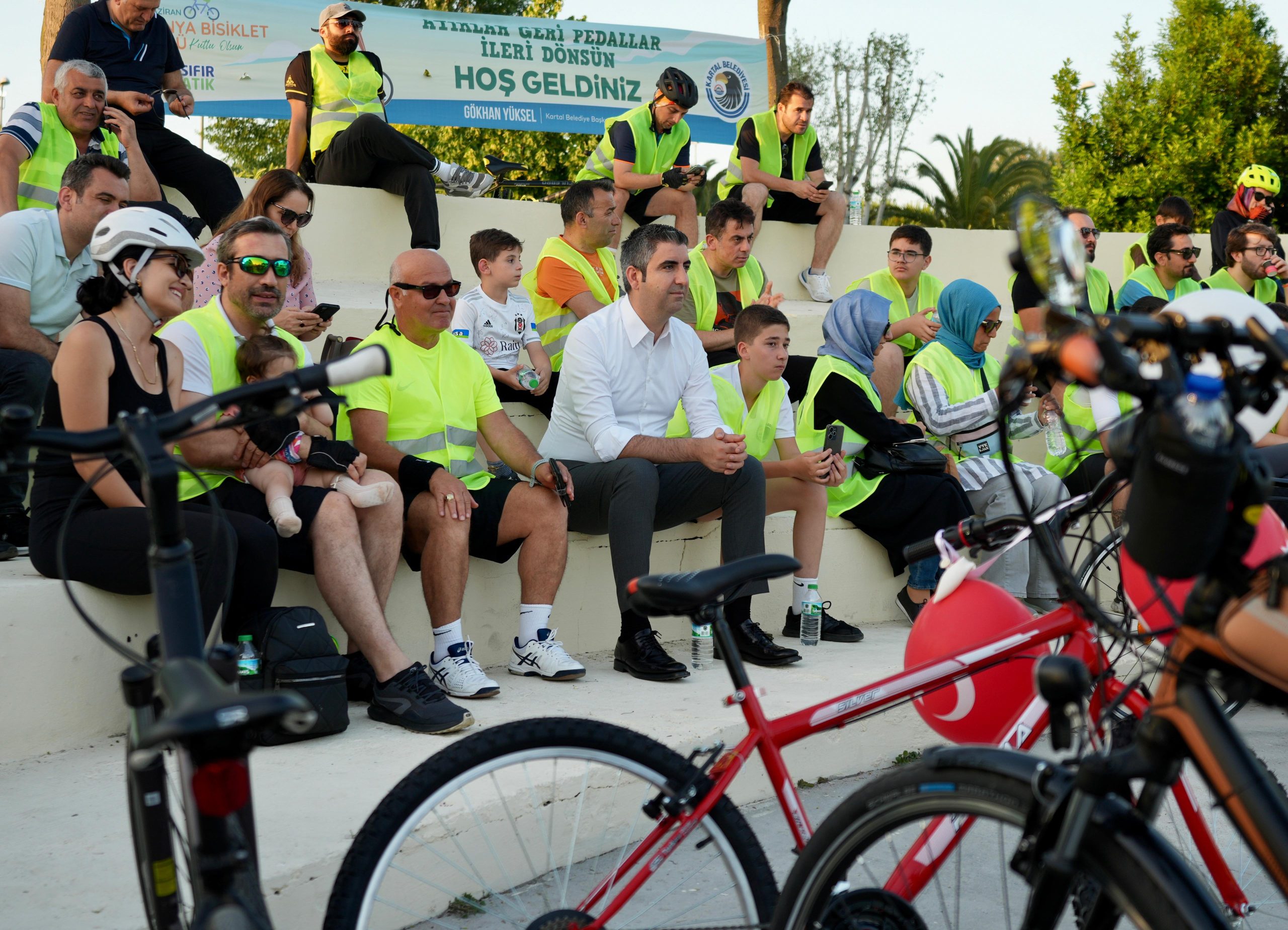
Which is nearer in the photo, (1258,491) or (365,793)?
(1258,491)

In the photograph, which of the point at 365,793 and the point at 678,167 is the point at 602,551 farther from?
the point at 678,167

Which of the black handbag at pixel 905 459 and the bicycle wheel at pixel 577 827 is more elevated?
the black handbag at pixel 905 459

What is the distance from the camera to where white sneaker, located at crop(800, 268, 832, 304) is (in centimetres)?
905

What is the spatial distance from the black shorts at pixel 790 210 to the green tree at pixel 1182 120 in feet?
19.8

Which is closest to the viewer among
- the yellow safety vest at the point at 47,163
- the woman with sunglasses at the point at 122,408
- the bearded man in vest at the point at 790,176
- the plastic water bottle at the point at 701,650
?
the woman with sunglasses at the point at 122,408

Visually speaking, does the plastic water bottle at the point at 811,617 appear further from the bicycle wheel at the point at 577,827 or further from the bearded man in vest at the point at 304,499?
the bicycle wheel at the point at 577,827

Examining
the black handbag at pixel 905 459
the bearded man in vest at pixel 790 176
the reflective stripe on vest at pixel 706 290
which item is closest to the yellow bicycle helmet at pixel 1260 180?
the bearded man in vest at pixel 790 176

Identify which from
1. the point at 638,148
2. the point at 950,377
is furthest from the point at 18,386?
the point at 638,148

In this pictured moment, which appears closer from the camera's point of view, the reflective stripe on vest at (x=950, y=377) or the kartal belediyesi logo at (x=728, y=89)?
the reflective stripe on vest at (x=950, y=377)

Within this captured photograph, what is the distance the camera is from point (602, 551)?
15.6ft

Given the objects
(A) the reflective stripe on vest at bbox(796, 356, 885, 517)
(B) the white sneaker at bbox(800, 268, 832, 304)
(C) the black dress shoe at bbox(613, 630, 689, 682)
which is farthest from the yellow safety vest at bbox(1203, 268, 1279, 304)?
(C) the black dress shoe at bbox(613, 630, 689, 682)

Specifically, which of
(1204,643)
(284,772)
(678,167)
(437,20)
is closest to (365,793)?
(284,772)

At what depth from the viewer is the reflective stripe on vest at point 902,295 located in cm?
741

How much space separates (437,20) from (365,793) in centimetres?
831
